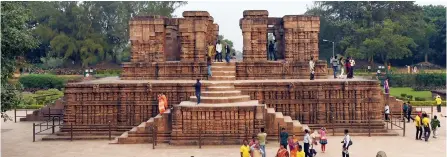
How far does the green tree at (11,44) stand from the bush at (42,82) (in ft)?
98.1

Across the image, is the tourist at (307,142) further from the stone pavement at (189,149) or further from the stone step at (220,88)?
the stone step at (220,88)

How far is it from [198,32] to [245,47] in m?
2.07

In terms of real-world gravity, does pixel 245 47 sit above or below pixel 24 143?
above

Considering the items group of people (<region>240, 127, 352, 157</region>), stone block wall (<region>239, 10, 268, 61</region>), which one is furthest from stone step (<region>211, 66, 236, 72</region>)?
group of people (<region>240, 127, 352, 157</region>)

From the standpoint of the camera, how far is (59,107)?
22547 mm

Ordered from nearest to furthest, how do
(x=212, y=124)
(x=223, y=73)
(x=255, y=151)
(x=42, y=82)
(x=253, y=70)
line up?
(x=255, y=151)
(x=212, y=124)
(x=223, y=73)
(x=253, y=70)
(x=42, y=82)

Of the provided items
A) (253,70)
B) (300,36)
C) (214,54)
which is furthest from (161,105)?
(300,36)

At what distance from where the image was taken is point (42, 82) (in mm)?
41656

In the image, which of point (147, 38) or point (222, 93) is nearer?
point (222, 93)

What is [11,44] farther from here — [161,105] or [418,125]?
[418,125]

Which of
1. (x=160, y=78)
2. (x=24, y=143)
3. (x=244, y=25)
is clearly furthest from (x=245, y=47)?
(x=24, y=143)

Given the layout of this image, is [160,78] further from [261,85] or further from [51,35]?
[51,35]

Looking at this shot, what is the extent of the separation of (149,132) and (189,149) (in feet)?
6.01

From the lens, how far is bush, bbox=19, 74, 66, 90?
41562mm
